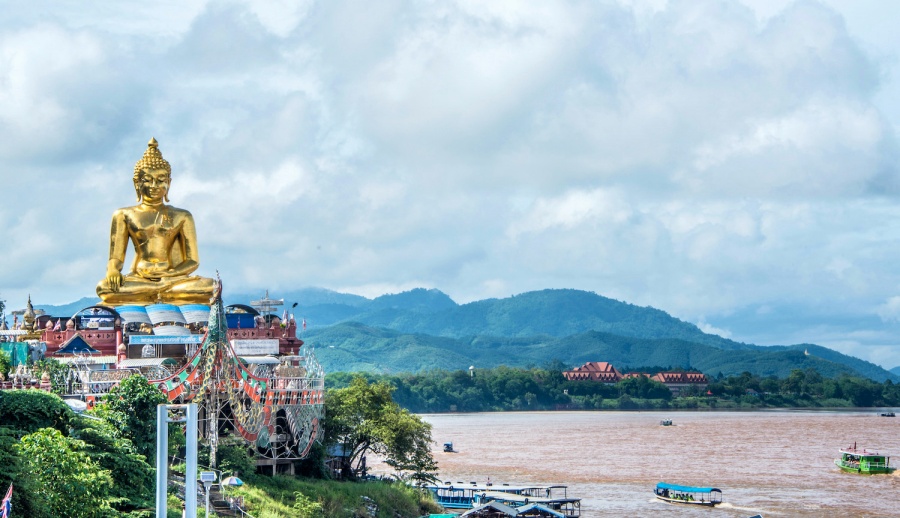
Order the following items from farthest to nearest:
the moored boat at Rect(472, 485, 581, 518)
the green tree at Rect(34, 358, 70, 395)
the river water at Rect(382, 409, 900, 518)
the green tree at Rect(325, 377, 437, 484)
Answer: the river water at Rect(382, 409, 900, 518)
the green tree at Rect(325, 377, 437, 484)
the moored boat at Rect(472, 485, 581, 518)
the green tree at Rect(34, 358, 70, 395)

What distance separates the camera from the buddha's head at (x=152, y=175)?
168 feet

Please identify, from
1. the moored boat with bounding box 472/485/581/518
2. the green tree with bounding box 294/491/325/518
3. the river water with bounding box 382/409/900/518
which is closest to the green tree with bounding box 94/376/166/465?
the green tree with bounding box 294/491/325/518

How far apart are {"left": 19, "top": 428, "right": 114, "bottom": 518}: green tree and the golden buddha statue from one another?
2230 centimetres

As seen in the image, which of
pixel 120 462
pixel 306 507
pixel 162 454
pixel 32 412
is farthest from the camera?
pixel 306 507

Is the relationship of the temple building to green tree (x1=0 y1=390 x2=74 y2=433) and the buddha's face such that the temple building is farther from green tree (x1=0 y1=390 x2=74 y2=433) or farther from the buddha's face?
green tree (x1=0 y1=390 x2=74 y2=433)

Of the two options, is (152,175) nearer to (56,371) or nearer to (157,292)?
(157,292)

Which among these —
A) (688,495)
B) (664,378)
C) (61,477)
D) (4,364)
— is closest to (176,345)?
(4,364)

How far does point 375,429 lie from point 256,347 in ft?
17.2

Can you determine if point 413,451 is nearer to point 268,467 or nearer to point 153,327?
point 268,467

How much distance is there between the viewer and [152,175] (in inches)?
2018

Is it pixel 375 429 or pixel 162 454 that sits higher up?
pixel 162 454

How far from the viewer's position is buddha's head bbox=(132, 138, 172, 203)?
168 ft

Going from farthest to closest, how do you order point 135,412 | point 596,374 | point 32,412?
1. point 596,374
2. point 135,412
3. point 32,412

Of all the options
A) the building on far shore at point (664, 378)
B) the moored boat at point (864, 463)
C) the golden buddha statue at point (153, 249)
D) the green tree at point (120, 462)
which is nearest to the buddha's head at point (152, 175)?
the golden buddha statue at point (153, 249)
